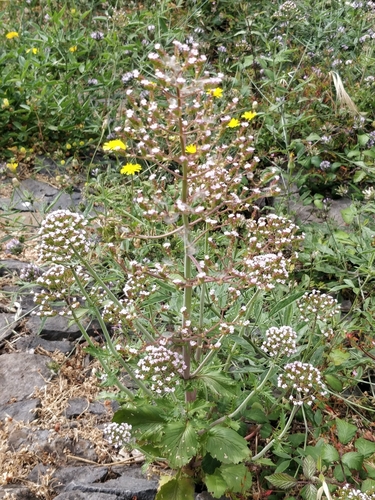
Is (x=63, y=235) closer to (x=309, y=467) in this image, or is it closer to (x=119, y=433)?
(x=119, y=433)

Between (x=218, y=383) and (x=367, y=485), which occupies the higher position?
(x=218, y=383)

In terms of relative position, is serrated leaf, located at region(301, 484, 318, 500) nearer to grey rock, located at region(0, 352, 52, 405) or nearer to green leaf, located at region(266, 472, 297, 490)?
green leaf, located at region(266, 472, 297, 490)

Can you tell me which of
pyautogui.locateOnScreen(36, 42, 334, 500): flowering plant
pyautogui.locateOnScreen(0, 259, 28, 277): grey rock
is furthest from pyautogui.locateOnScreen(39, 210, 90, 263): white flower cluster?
pyautogui.locateOnScreen(0, 259, 28, 277): grey rock

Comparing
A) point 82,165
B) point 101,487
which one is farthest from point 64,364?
point 82,165

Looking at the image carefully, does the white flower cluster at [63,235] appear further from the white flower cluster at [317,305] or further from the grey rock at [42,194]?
the grey rock at [42,194]

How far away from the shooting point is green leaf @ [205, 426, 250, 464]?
1.78 m

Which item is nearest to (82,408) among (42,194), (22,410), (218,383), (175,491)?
(22,410)

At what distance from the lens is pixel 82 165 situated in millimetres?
4156

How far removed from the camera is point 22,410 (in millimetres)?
2535

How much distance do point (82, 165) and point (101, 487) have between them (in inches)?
104

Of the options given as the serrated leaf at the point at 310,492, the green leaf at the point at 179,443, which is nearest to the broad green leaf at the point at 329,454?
the serrated leaf at the point at 310,492

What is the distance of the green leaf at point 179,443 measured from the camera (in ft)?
5.52

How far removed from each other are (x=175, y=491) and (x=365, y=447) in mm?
761

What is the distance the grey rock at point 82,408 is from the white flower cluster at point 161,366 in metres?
0.84
